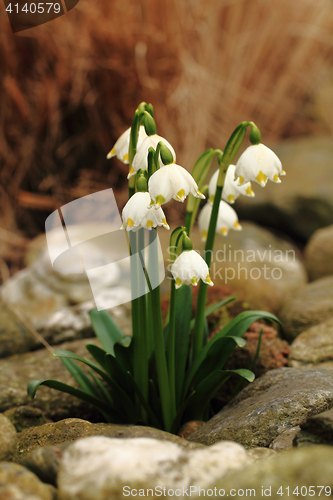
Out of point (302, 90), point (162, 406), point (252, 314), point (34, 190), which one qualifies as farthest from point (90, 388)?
point (302, 90)

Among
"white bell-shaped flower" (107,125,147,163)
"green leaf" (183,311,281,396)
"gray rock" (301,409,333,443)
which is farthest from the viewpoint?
"green leaf" (183,311,281,396)

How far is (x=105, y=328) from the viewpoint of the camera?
1.45 m

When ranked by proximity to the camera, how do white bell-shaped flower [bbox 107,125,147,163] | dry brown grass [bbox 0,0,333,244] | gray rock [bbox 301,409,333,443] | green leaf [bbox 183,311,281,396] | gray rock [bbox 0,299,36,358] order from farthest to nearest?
dry brown grass [bbox 0,0,333,244] < gray rock [bbox 0,299,36,358] < green leaf [bbox 183,311,281,396] < white bell-shaped flower [bbox 107,125,147,163] < gray rock [bbox 301,409,333,443]

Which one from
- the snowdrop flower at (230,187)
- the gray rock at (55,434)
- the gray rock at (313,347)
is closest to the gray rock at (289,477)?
the gray rock at (55,434)

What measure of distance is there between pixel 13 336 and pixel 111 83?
1781mm

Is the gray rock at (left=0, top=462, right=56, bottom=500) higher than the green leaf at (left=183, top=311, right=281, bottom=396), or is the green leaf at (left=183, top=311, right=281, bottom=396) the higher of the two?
the gray rock at (left=0, top=462, right=56, bottom=500)

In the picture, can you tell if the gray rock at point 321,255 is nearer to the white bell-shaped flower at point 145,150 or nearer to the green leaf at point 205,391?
the green leaf at point 205,391

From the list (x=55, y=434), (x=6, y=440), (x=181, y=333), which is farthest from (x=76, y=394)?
(x=181, y=333)

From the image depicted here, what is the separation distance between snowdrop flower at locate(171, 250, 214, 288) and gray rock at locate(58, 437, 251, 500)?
0.37m

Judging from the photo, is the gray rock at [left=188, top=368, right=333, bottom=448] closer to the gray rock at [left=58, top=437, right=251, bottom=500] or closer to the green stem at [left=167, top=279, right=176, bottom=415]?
the green stem at [left=167, top=279, right=176, bottom=415]

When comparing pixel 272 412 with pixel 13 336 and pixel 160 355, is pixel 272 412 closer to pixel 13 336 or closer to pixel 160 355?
pixel 160 355

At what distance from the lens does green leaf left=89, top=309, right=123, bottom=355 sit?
1414 millimetres

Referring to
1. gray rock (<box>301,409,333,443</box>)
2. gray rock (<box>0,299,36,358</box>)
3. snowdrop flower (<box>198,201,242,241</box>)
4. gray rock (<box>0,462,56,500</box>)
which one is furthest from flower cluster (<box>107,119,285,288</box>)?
gray rock (<box>0,299,36,358</box>)

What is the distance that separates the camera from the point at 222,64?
3014 millimetres
